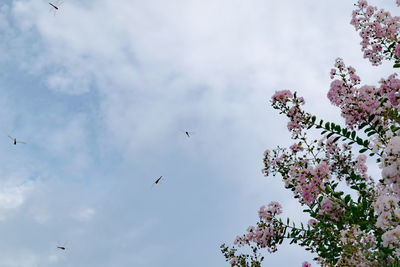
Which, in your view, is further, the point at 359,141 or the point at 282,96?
the point at 282,96

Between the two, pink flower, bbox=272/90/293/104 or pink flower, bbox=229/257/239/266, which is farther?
pink flower, bbox=229/257/239/266

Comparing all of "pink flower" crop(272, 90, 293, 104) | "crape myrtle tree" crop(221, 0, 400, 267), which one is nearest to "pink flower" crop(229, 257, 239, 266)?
"crape myrtle tree" crop(221, 0, 400, 267)

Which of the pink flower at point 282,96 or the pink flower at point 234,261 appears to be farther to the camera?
the pink flower at point 234,261

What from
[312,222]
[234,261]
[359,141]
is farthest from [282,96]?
[234,261]

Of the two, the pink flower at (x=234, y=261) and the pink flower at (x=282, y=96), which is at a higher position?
the pink flower at (x=282, y=96)

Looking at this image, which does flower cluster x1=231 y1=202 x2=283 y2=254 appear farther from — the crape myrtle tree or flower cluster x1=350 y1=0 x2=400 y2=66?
flower cluster x1=350 y1=0 x2=400 y2=66

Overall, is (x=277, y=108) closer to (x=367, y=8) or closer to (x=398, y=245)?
(x=367, y=8)

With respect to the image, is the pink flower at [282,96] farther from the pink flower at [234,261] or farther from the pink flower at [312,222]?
the pink flower at [234,261]

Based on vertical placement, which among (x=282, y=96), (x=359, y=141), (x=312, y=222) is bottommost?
(x=312, y=222)

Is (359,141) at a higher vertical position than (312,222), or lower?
higher

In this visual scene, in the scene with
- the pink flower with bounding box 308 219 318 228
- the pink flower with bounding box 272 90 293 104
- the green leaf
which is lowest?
the pink flower with bounding box 308 219 318 228

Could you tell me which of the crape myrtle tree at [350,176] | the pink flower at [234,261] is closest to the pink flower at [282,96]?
the crape myrtle tree at [350,176]

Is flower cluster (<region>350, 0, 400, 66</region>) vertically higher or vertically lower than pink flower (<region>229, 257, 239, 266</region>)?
higher

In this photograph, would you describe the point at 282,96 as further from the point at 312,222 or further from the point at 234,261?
the point at 234,261
